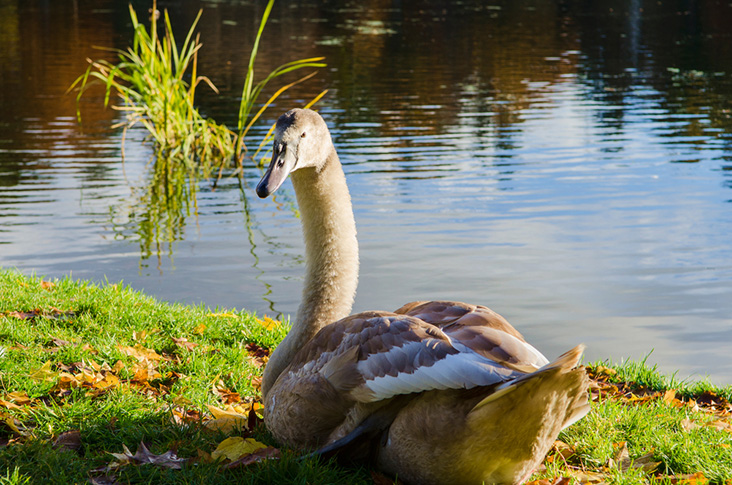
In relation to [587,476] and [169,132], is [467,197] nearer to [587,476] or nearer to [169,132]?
[169,132]

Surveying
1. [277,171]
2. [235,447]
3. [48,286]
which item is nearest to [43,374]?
[235,447]

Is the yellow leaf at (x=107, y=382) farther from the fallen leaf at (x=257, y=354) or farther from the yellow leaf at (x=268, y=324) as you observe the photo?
Result: the yellow leaf at (x=268, y=324)

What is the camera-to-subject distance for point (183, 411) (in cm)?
484

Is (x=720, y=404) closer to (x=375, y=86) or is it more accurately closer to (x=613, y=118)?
(x=613, y=118)

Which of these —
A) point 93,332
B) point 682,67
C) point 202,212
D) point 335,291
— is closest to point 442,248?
point 202,212

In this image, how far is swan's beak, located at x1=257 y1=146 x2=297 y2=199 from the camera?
3654 millimetres

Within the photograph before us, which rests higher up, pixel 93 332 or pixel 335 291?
pixel 335 291

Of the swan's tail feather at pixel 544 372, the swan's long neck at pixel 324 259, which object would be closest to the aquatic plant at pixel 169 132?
the swan's long neck at pixel 324 259

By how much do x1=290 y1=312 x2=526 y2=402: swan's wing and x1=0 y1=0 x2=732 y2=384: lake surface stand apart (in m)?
3.95

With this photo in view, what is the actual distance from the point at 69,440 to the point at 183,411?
70 centimetres

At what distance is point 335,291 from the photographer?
441 cm

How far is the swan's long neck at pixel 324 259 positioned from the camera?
4.33m

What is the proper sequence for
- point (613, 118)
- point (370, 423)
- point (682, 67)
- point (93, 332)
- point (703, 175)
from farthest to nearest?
point (682, 67) < point (613, 118) < point (703, 175) < point (93, 332) < point (370, 423)

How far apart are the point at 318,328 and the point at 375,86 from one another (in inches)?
887
